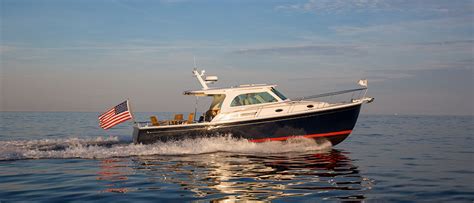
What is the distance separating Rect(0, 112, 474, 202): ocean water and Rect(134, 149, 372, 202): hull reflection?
0.02 metres

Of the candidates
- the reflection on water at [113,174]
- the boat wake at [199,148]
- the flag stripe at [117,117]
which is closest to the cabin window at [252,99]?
the boat wake at [199,148]

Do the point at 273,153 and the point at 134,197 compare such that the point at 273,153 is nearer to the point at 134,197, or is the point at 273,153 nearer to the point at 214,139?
the point at 214,139

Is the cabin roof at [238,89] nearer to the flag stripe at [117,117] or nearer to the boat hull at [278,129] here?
the boat hull at [278,129]

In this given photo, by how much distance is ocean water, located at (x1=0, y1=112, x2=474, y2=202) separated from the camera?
835 cm

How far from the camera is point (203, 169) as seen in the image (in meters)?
11.7

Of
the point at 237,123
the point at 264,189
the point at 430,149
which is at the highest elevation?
the point at 237,123

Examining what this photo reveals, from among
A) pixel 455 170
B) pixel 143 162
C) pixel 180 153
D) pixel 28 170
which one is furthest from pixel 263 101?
pixel 28 170

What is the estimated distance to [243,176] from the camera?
34.0 feet

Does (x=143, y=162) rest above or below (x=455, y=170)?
above

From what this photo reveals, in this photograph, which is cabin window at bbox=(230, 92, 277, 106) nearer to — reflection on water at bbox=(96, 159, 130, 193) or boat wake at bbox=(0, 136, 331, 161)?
boat wake at bbox=(0, 136, 331, 161)

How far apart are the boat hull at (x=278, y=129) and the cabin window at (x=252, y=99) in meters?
1.00

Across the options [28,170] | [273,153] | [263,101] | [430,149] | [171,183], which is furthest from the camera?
[430,149]

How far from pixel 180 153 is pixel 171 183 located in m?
5.78

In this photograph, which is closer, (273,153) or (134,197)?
(134,197)
